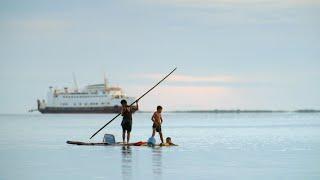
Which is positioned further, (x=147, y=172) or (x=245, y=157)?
(x=245, y=157)

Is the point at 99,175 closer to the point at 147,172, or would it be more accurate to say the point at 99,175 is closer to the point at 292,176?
the point at 147,172

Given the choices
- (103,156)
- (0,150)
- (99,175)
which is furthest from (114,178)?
(0,150)

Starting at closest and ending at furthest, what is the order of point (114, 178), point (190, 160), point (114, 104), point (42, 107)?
point (114, 178) < point (190, 160) < point (114, 104) < point (42, 107)

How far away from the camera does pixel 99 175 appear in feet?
60.1

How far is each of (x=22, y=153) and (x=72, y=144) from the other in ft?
17.5

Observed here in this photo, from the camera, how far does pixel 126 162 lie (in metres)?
21.8

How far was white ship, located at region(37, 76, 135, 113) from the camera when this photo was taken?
17100 cm

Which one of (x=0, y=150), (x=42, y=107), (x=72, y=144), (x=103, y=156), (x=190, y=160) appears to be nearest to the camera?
(x=190, y=160)

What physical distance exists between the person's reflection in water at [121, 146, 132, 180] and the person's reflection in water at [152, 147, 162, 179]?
Result: 652 mm

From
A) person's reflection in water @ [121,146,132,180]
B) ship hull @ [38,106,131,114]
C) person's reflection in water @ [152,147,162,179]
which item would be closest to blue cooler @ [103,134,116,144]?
person's reflection in water @ [121,146,132,180]

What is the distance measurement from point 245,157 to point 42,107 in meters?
161

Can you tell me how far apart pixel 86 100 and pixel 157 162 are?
15408cm

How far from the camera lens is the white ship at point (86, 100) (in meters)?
171

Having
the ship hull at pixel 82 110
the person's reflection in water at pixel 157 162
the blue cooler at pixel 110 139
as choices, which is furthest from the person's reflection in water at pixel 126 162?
the ship hull at pixel 82 110
